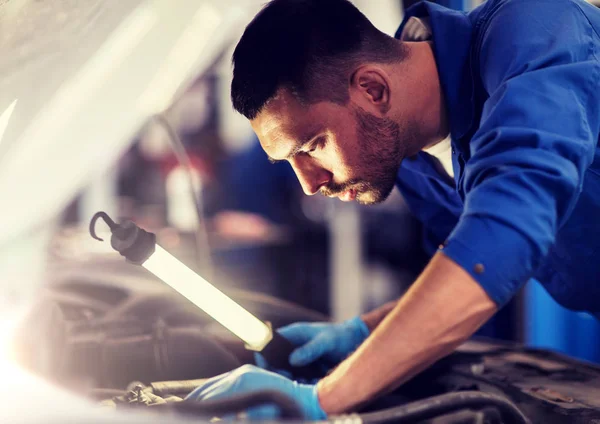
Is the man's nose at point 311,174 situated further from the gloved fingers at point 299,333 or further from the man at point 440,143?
the gloved fingers at point 299,333

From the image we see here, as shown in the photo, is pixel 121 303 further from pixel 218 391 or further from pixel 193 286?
pixel 218 391

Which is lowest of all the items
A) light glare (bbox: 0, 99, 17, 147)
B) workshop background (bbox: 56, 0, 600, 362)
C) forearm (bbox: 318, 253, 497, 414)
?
workshop background (bbox: 56, 0, 600, 362)

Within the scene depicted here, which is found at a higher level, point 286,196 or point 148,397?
point 148,397

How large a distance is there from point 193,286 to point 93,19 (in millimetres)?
410

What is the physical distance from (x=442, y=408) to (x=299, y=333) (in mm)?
456

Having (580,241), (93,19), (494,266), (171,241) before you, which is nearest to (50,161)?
(93,19)

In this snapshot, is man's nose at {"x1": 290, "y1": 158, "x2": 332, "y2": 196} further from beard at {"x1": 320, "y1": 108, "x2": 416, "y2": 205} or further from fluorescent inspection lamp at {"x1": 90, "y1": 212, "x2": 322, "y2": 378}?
fluorescent inspection lamp at {"x1": 90, "y1": 212, "x2": 322, "y2": 378}

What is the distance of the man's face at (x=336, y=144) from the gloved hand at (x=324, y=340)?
26 cm

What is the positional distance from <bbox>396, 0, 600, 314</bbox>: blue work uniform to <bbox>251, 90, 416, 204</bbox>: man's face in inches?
4.9

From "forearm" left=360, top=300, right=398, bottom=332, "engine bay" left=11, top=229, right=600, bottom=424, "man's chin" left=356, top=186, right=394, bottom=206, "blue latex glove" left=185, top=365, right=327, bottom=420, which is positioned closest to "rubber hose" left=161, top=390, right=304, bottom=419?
"engine bay" left=11, top=229, right=600, bottom=424

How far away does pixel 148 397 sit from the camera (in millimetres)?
732

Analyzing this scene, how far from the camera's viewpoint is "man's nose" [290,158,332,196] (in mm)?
948

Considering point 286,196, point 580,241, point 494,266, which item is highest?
point 494,266

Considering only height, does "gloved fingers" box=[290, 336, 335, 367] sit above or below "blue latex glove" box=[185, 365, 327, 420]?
below
